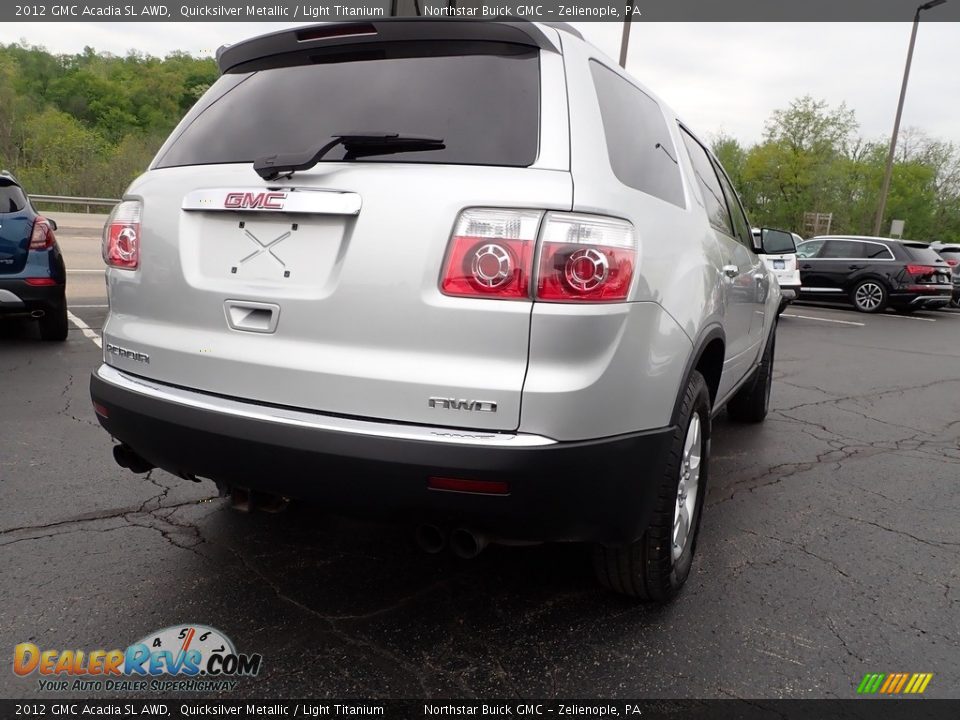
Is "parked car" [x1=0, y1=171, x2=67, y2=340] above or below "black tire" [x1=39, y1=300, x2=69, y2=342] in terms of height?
above

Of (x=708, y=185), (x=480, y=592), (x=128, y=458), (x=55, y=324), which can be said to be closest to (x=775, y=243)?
(x=708, y=185)

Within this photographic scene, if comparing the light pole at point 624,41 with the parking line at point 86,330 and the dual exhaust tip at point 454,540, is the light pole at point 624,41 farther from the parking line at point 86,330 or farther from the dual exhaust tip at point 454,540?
the dual exhaust tip at point 454,540

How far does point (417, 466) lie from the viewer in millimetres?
1772

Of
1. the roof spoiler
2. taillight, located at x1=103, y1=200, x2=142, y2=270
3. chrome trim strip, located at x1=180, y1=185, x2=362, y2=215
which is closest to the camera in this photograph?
chrome trim strip, located at x1=180, y1=185, x2=362, y2=215

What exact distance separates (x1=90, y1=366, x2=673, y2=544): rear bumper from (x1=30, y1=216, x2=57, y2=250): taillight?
17.1 feet

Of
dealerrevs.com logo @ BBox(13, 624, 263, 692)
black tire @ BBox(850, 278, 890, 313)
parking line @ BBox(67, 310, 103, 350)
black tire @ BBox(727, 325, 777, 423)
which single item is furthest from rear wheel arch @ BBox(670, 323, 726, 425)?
black tire @ BBox(850, 278, 890, 313)

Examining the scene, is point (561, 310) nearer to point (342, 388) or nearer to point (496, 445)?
point (496, 445)

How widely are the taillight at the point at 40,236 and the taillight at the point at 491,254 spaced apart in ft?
19.4

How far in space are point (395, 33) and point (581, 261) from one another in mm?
947

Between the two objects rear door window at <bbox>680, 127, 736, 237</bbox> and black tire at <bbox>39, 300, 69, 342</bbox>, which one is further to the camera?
black tire at <bbox>39, 300, 69, 342</bbox>

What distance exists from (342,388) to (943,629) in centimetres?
224

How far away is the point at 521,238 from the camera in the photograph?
180 cm

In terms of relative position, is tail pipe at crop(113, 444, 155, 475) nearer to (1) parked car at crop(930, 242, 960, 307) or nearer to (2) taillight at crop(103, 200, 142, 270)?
(2) taillight at crop(103, 200, 142, 270)

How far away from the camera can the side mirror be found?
4.52 metres
